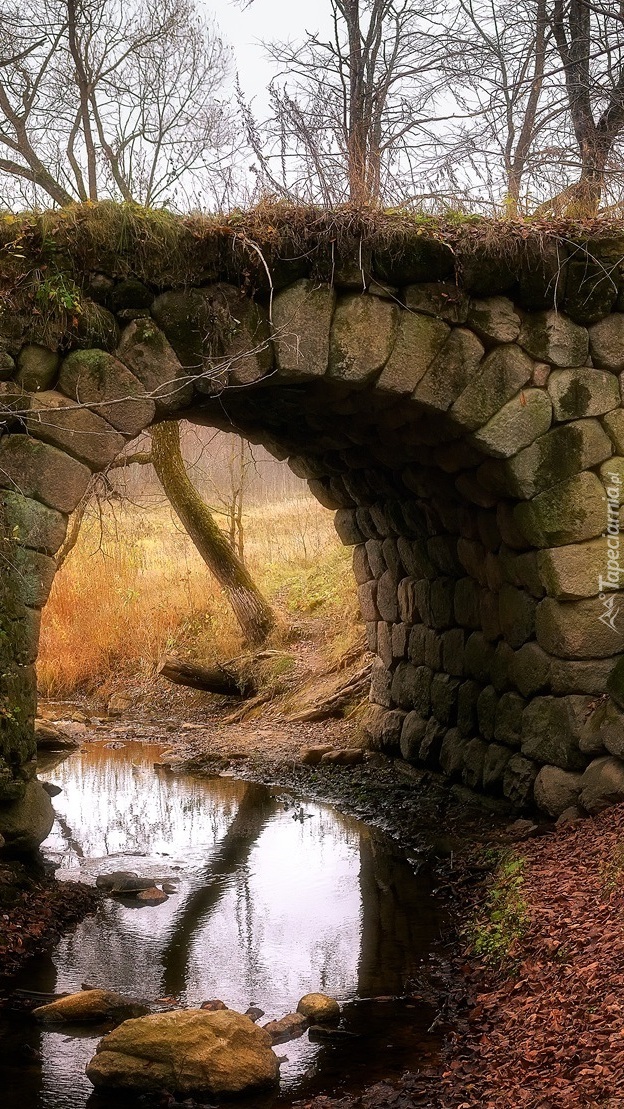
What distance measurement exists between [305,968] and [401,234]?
340 cm

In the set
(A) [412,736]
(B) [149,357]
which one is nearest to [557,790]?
(A) [412,736]

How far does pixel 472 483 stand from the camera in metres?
6.07

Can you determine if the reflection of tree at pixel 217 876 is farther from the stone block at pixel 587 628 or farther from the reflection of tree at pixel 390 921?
the stone block at pixel 587 628

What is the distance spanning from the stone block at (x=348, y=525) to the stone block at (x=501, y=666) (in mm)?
1931

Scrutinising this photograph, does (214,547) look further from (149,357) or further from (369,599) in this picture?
(149,357)

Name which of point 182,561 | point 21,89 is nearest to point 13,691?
point 21,89

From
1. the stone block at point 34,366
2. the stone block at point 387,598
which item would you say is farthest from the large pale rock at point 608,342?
the stone block at point 34,366

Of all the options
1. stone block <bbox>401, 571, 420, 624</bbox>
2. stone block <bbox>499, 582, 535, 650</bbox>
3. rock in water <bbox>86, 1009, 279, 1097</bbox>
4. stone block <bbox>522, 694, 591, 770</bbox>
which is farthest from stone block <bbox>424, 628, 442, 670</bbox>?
rock in water <bbox>86, 1009, 279, 1097</bbox>

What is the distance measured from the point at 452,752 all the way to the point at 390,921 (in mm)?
2013

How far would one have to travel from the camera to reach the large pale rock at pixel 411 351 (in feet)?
17.3

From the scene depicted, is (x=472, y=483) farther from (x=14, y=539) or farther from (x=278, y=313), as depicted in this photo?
(x=14, y=539)

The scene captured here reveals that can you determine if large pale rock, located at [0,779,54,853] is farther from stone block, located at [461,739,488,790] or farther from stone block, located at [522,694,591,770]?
stone block, located at [461,739,488,790]

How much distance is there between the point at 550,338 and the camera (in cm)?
550

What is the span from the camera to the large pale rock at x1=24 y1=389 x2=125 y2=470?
15.5 ft
